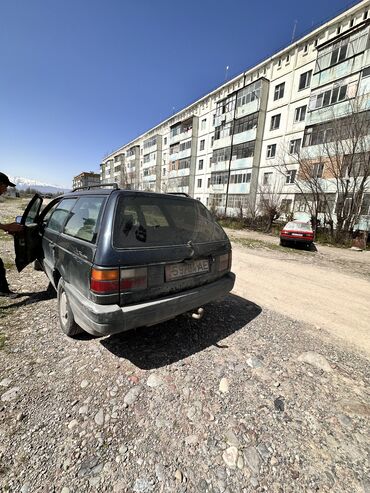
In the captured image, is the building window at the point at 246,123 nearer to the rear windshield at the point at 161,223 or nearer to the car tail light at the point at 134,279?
the rear windshield at the point at 161,223

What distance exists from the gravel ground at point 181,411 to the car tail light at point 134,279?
966 millimetres

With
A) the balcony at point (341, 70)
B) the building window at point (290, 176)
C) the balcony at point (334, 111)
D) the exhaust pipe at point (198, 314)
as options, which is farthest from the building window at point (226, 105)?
the exhaust pipe at point (198, 314)

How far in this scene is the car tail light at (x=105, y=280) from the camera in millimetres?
2025

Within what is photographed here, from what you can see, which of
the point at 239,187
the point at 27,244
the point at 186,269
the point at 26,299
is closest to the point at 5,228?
the point at 27,244

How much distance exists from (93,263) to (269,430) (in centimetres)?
206

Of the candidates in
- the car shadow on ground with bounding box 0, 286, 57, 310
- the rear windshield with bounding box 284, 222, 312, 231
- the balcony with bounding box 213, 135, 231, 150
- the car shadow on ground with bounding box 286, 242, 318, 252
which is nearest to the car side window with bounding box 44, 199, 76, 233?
the car shadow on ground with bounding box 0, 286, 57, 310

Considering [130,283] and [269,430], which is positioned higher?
[130,283]

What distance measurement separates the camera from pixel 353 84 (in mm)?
15953

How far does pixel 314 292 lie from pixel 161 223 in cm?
432

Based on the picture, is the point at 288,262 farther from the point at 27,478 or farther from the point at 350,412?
the point at 27,478

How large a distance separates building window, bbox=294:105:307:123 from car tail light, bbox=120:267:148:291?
2407 cm

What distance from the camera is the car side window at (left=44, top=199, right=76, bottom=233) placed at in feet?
10.7

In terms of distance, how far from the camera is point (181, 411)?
1.96 meters

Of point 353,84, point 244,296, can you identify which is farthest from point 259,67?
point 244,296
